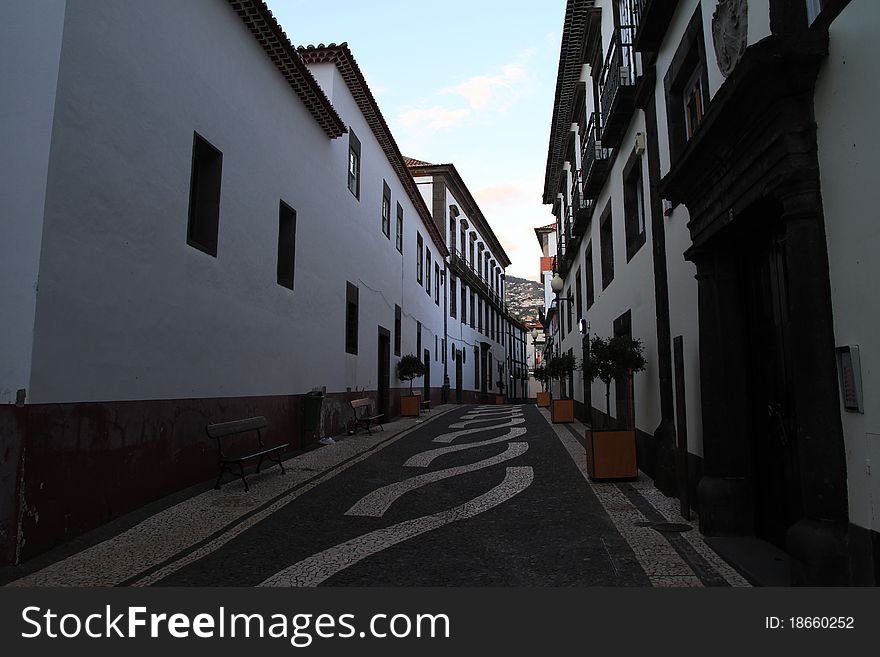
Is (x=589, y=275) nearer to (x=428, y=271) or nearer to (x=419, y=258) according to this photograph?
(x=419, y=258)

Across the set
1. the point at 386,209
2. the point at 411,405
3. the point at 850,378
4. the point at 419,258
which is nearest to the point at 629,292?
the point at 850,378

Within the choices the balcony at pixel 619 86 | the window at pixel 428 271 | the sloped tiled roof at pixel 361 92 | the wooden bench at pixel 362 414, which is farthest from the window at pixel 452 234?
the balcony at pixel 619 86

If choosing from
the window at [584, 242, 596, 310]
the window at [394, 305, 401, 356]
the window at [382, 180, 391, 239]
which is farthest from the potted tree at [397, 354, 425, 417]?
the window at [584, 242, 596, 310]

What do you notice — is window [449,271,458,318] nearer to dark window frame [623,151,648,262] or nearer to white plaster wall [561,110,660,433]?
white plaster wall [561,110,660,433]

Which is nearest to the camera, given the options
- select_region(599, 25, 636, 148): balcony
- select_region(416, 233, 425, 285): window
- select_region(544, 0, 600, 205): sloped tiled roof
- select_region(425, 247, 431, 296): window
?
select_region(599, 25, 636, 148): balcony

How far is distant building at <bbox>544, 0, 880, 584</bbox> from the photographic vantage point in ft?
10.1

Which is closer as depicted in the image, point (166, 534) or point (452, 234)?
point (166, 534)

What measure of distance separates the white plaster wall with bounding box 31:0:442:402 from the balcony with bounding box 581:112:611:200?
17.3ft

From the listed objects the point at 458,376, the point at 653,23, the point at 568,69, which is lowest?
the point at 458,376

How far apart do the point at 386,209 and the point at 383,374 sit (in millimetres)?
4856

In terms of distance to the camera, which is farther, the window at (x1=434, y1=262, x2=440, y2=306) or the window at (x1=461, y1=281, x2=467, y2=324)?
the window at (x1=461, y1=281, x2=467, y2=324)

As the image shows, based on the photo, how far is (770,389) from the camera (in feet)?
A: 15.3

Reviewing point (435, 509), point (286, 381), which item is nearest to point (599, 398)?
point (286, 381)

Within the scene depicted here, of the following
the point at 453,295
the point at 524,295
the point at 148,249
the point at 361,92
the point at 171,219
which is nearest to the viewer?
the point at 148,249
